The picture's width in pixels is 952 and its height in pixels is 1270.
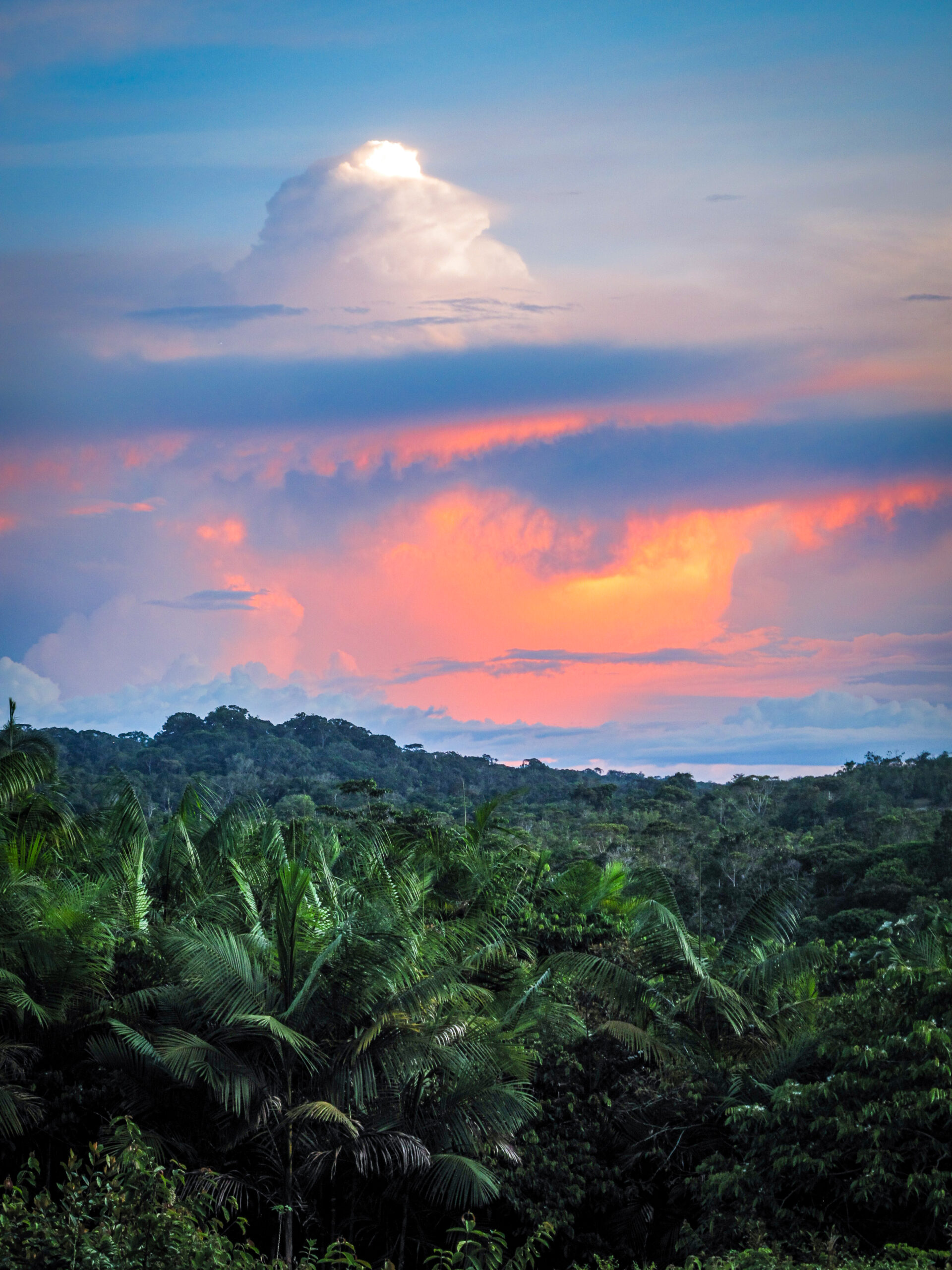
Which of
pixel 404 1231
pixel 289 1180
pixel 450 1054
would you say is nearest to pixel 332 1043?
pixel 450 1054

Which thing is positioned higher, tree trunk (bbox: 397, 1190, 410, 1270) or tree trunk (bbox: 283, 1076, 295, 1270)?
tree trunk (bbox: 283, 1076, 295, 1270)

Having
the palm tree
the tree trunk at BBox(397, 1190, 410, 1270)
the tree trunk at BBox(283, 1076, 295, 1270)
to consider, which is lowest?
the tree trunk at BBox(397, 1190, 410, 1270)

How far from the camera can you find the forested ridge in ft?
40.2

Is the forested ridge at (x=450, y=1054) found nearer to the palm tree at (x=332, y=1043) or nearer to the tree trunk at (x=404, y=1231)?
the palm tree at (x=332, y=1043)

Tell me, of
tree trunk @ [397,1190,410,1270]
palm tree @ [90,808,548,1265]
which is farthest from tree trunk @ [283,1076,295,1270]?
tree trunk @ [397,1190,410,1270]

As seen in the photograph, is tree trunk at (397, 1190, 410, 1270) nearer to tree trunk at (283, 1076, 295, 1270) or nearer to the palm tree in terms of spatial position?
the palm tree

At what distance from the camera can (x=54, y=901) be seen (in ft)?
48.2

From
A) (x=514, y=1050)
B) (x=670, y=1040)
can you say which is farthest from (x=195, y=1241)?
(x=670, y=1040)

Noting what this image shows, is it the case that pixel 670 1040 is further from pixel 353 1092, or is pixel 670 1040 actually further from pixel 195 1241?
pixel 195 1241

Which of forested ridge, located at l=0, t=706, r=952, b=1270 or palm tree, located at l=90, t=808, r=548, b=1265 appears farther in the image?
palm tree, located at l=90, t=808, r=548, b=1265

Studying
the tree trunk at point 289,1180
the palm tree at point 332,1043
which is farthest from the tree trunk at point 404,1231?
the tree trunk at point 289,1180

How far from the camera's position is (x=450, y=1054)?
13.1 meters

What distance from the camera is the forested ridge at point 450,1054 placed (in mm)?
12266

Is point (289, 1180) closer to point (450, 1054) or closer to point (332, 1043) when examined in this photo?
point (332, 1043)
